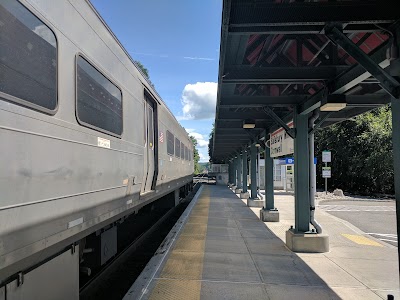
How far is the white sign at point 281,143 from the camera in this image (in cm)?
802

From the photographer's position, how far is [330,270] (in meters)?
5.64

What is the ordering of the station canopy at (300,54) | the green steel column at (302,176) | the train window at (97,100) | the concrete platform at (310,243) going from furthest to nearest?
1. the green steel column at (302,176)
2. the concrete platform at (310,243)
3. the station canopy at (300,54)
4. the train window at (97,100)

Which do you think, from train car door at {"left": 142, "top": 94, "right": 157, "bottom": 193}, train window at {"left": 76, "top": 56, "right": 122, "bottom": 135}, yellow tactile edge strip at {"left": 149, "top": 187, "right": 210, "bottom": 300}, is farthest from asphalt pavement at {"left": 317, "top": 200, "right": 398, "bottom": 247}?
train window at {"left": 76, "top": 56, "right": 122, "bottom": 135}

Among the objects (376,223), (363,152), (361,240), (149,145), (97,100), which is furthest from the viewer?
(363,152)

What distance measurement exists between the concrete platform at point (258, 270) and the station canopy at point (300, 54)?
2648 millimetres

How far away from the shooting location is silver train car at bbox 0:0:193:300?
2.08 meters

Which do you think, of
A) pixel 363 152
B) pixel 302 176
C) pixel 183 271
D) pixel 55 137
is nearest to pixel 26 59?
pixel 55 137

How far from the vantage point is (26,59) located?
7.55 feet

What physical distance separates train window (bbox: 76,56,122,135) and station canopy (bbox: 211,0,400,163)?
4.64 feet

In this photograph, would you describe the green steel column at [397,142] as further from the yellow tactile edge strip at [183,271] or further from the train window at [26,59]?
the train window at [26,59]

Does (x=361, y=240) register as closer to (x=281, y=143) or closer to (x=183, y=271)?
(x=281, y=143)

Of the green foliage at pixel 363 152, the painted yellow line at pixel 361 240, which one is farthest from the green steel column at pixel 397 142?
the green foliage at pixel 363 152

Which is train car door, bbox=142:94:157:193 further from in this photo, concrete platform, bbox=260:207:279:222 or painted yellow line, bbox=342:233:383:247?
concrete platform, bbox=260:207:279:222

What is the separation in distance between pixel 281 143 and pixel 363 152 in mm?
22868
